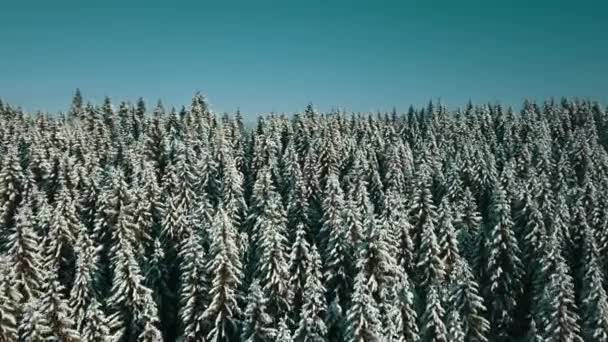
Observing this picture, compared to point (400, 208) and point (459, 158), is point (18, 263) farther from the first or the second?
point (459, 158)

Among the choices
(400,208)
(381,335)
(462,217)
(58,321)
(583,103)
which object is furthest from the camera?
(583,103)

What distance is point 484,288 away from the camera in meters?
48.2

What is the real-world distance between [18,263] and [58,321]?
28.6 feet

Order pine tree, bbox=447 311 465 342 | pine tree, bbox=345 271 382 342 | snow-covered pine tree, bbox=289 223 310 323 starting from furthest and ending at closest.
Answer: snow-covered pine tree, bbox=289 223 310 323
pine tree, bbox=447 311 465 342
pine tree, bbox=345 271 382 342

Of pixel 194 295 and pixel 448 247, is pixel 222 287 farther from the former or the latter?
pixel 448 247

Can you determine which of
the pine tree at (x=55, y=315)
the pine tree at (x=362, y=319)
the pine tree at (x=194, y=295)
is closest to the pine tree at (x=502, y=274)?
→ the pine tree at (x=362, y=319)

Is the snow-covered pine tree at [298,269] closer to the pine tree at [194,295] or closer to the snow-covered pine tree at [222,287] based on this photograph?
the snow-covered pine tree at [222,287]

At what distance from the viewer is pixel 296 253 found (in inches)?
1706

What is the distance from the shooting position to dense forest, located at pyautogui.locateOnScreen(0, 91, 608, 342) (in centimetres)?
3719

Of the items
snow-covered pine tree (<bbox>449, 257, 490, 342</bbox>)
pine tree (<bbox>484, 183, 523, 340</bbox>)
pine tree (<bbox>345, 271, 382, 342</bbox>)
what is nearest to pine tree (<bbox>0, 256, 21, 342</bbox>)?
pine tree (<bbox>345, 271, 382, 342</bbox>)

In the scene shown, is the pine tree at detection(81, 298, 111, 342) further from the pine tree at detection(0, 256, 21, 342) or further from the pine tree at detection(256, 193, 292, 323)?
the pine tree at detection(256, 193, 292, 323)

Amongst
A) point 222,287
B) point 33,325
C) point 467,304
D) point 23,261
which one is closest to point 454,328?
point 467,304

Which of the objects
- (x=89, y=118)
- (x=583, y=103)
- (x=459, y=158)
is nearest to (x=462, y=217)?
(x=459, y=158)

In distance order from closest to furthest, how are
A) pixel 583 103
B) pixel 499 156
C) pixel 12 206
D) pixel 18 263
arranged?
pixel 18 263, pixel 12 206, pixel 499 156, pixel 583 103
